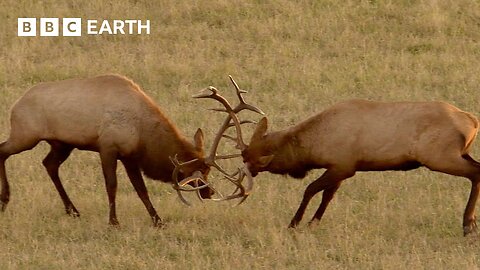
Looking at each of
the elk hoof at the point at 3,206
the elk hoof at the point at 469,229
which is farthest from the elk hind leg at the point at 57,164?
the elk hoof at the point at 469,229

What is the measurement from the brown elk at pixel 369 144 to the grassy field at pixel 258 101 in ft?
1.70

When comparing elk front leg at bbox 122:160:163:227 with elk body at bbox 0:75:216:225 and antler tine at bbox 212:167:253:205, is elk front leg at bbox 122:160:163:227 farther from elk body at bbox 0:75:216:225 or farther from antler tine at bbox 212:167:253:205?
antler tine at bbox 212:167:253:205

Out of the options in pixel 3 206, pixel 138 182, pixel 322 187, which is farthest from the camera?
pixel 3 206

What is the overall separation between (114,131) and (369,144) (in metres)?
2.48

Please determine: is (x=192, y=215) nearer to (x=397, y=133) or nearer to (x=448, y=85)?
(x=397, y=133)

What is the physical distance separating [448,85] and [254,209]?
21.3ft

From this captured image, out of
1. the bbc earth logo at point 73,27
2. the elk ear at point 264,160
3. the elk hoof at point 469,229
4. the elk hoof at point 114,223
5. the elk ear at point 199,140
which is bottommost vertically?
the elk hoof at point 114,223

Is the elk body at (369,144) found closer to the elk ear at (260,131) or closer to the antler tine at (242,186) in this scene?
the elk ear at (260,131)

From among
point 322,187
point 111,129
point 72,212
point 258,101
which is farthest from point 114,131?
point 258,101

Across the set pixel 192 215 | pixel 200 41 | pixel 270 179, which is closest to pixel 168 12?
pixel 200 41

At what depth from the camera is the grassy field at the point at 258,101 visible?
10.6 meters

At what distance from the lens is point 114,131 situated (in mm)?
11570

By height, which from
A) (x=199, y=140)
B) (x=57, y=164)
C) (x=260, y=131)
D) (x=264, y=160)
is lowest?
(x=57, y=164)

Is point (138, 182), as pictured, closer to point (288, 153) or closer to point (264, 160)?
point (264, 160)
